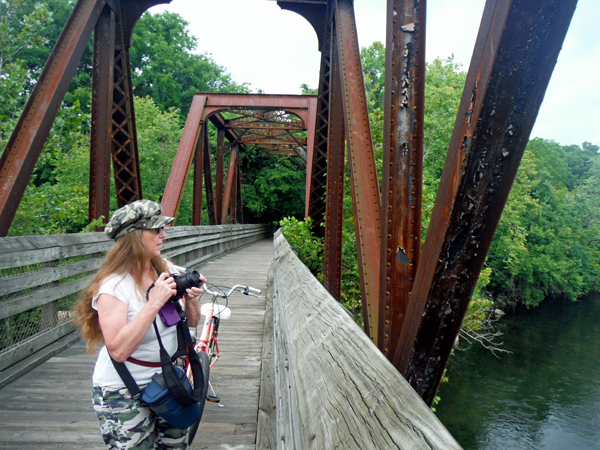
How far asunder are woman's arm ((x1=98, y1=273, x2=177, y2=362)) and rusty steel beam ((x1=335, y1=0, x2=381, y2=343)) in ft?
3.69

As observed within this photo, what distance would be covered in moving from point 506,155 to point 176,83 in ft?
110

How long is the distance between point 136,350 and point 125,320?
14 centimetres

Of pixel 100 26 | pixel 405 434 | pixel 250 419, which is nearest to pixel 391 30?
pixel 405 434

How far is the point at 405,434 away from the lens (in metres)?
0.71

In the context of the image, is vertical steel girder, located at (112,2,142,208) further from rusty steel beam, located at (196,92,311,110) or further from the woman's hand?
rusty steel beam, located at (196,92,311,110)

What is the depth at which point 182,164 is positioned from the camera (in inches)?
370

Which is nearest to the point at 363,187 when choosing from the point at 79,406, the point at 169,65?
the point at 79,406

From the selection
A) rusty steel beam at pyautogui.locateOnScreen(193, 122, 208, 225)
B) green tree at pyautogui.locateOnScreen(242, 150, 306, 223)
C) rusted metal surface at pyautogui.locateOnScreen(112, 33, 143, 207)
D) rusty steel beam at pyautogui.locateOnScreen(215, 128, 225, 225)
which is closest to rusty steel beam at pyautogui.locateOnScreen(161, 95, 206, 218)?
rusty steel beam at pyautogui.locateOnScreen(193, 122, 208, 225)

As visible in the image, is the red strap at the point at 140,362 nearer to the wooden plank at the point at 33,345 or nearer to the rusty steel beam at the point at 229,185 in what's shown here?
the wooden plank at the point at 33,345

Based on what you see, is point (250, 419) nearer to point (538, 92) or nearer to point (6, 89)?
point (538, 92)

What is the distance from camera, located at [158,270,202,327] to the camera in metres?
1.65

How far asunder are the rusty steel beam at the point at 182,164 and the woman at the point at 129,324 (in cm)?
625

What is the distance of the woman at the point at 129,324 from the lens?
155cm

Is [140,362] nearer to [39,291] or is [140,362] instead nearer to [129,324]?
[129,324]
